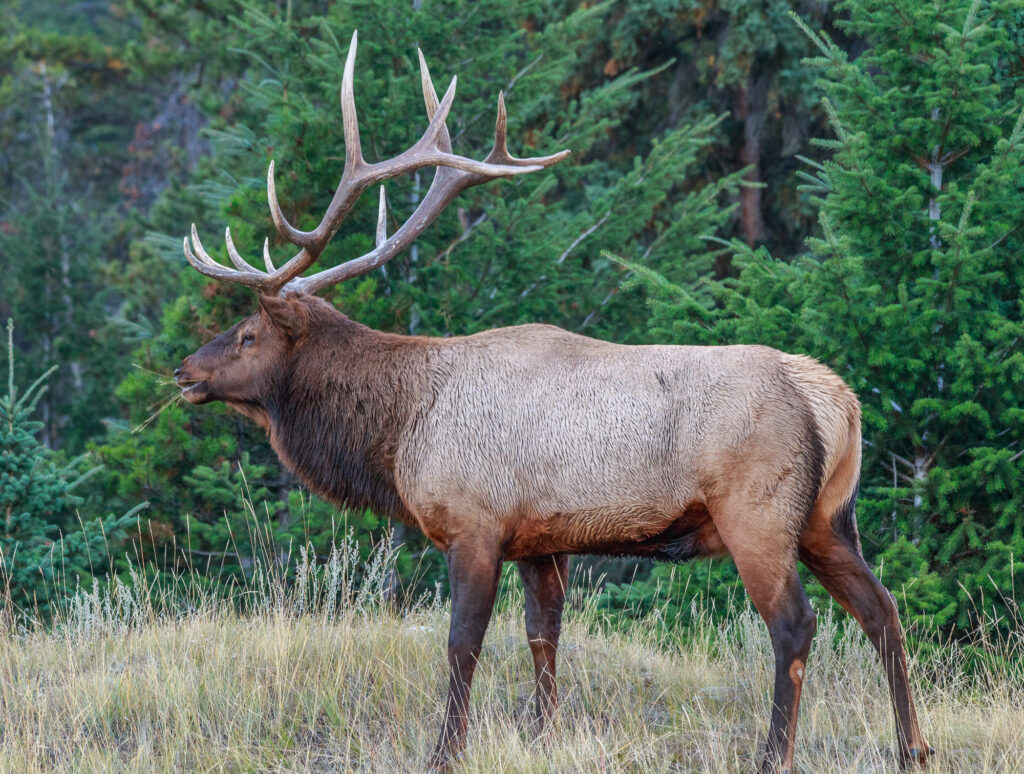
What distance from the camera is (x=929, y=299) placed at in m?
6.19

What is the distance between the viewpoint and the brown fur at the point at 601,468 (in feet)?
15.4

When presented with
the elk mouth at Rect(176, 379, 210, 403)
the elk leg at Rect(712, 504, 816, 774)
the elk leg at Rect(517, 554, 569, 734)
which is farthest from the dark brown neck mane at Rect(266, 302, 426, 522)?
the elk leg at Rect(712, 504, 816, 774)

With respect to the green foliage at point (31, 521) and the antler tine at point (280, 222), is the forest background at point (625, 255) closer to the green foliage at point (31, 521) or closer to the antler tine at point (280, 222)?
the green foliage at point (31, 521)

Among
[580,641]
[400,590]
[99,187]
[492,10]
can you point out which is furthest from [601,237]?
[99,187]

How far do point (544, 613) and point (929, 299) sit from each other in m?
2.71

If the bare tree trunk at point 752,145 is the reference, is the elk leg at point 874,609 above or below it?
below

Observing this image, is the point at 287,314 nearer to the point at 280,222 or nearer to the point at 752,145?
the point at 280,222

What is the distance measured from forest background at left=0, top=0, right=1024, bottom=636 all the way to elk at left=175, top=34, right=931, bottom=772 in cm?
119

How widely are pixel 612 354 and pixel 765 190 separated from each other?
9.12 m

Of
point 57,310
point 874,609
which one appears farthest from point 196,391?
point 57,310

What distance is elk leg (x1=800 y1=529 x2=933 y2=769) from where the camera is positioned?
477 centimetres

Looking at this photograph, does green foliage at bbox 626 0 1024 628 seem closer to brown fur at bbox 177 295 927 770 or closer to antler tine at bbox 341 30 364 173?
brown fur at bbox 177 295 927 770

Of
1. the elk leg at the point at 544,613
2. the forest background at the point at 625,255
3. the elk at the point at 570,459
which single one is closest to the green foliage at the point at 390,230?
the forest background at the point at 625,255

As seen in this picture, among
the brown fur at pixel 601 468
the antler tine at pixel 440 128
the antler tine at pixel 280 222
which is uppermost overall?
the antler tine at pixel 440 128
